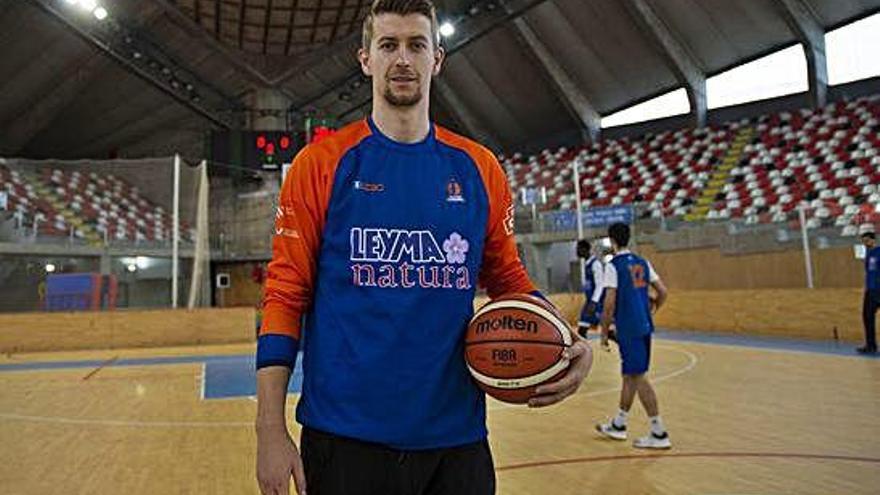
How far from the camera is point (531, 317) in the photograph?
169 centimetres

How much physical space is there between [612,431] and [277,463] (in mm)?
4258

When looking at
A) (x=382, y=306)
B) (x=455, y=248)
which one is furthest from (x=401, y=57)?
(x=382, y=306)

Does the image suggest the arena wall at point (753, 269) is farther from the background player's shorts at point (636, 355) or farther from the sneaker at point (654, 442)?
the sneaker at point (654, 442)

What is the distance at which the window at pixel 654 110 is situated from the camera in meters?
24.2

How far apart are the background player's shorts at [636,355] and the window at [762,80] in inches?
794

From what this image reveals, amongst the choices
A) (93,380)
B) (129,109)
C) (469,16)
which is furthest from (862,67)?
(129,109)

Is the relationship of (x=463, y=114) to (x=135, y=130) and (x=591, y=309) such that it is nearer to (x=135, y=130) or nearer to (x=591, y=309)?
(x=135, y=130)

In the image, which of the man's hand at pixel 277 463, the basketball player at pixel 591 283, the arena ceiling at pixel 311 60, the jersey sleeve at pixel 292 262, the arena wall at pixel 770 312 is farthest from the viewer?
the arena ceiling at pixel 311 60

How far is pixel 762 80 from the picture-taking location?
73.3 feet

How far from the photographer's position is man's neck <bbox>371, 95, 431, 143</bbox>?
1656mm

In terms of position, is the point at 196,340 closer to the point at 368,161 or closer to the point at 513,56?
the point at 368,161

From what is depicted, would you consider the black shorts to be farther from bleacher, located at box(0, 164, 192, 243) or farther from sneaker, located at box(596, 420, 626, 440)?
bleacher, located at box(0, 164, 192, 243)

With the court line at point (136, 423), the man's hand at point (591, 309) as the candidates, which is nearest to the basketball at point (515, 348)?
the court line at point (136, 423)

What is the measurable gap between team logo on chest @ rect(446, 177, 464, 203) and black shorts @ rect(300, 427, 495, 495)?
619 millimetres
